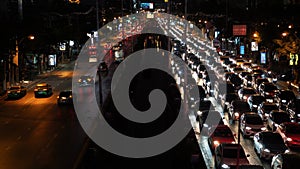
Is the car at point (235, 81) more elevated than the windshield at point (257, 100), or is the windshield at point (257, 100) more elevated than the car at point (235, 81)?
the car at point (235, 81)

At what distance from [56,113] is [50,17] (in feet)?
190

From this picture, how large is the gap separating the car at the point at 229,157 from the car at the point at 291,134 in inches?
155

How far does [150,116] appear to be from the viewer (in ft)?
103

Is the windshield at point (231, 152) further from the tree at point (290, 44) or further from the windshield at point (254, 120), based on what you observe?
the tree at point (290, 44)

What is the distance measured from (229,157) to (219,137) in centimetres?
399

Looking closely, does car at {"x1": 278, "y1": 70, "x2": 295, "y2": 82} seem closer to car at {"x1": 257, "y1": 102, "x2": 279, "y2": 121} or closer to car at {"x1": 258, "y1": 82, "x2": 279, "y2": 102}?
car at {"x1": 258, "y1": 82, "x2": 279, "y2": 102}

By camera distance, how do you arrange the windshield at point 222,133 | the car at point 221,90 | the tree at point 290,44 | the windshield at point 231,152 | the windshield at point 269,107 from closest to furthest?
the windshield at point 231,152, the windshield at point 222,133, the windshield at point 269,107, the car at point 221,90, the tree at point 290,44

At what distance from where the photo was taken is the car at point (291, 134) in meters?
22.4

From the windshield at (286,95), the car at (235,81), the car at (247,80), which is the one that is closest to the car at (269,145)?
the windshield at (286,95)

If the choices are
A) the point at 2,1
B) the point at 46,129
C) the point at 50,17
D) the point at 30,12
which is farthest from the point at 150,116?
the point at 50,17

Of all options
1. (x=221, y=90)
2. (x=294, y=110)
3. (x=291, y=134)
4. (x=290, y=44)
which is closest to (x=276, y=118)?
(x=294, y=110)

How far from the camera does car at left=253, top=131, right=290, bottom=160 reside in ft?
68.8

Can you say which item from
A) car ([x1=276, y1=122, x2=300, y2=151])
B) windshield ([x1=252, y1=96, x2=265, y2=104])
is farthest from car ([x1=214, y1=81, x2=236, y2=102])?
car ([x1=276, y1=122, x2=300, y2=151])

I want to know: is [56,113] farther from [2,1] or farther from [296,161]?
[2,1]
